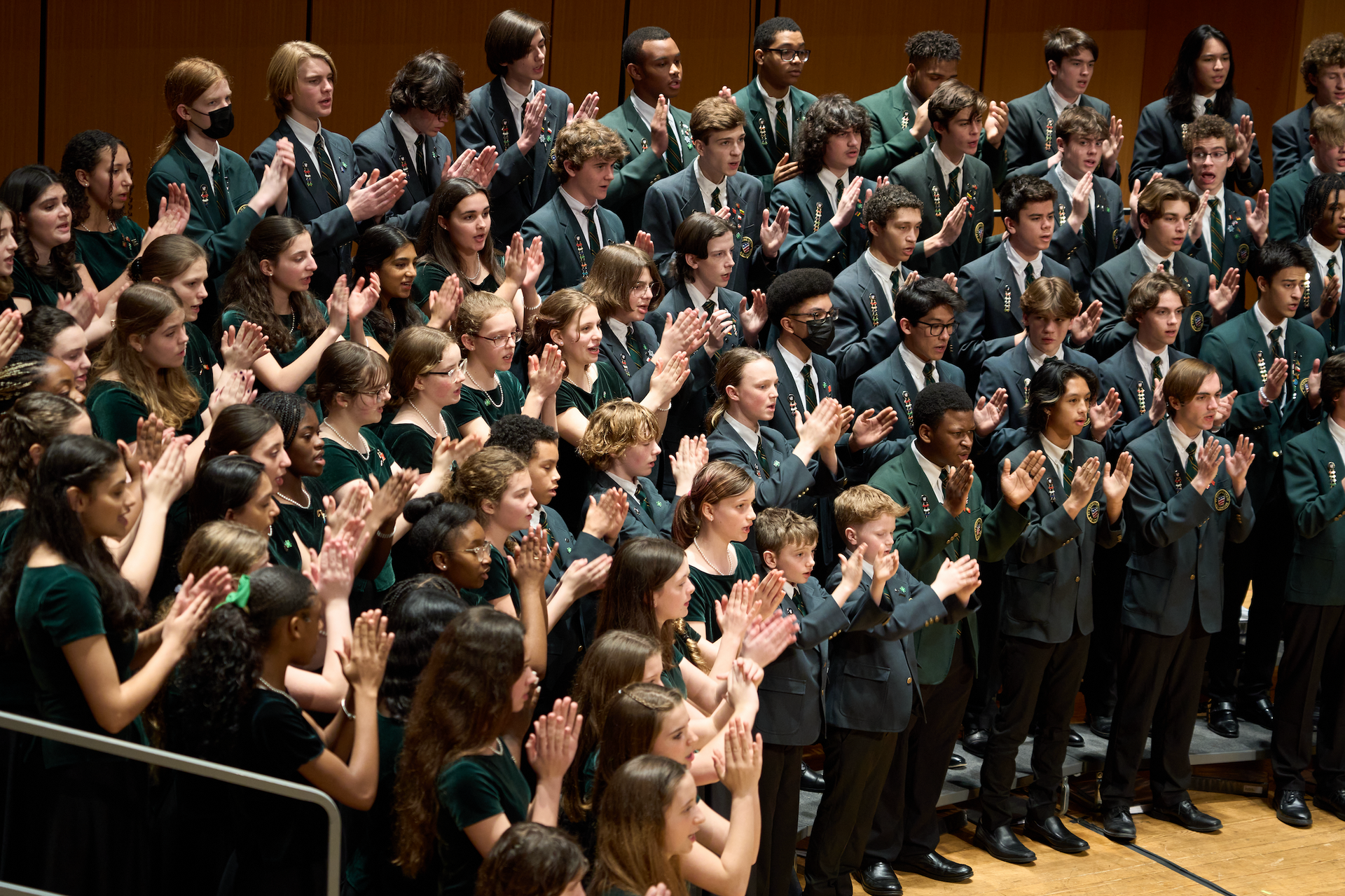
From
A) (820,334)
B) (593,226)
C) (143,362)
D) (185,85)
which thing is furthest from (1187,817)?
(185,85)

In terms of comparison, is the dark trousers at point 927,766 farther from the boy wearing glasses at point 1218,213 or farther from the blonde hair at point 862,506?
the boy wearing glasses at point 1218,213

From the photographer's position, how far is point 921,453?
178 inches

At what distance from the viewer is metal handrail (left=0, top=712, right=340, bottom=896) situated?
2.36m

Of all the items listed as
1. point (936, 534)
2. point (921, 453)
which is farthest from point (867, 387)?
point (936, 534)

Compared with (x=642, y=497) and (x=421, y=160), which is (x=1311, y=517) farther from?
(x=421, y=160)

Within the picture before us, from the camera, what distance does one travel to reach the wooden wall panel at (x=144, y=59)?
220 inches

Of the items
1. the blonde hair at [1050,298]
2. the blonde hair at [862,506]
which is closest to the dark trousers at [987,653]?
Answer: the blonde hair at [1050,298]

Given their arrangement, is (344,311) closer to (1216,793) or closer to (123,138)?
(123,138)

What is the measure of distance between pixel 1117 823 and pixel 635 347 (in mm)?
2298

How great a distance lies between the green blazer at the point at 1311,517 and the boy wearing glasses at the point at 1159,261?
2.16 ft

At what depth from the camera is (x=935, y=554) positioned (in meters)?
4.38

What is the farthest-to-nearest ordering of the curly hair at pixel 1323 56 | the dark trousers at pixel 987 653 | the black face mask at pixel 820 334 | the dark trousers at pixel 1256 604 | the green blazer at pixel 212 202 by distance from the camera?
1. the curly hair at pixel 1323 56
2. the dark trousers at pixel 1256 604
3. the dark trousers at pixel 987 653
4. the black face mask at pixel 820 334
5. the green blazer at pixel 212 202

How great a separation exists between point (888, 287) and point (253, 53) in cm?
282

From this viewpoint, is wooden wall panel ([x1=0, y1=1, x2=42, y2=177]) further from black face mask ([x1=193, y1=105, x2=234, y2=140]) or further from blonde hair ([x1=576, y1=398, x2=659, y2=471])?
blonde hair ([x1=576, y1=398, x2=659, y2=471])
